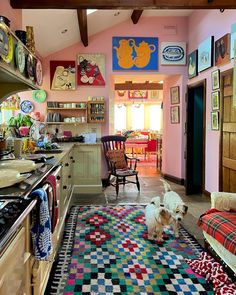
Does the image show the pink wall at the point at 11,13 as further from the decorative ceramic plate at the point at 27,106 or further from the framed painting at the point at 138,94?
the framed painting at the point at 138,94

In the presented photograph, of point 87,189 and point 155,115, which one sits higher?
point 155,115

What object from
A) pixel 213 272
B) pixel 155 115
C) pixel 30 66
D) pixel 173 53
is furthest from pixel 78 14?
pixel 155 115

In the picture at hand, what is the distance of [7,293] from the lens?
101cm

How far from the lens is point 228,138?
3846mm

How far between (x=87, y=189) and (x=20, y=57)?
3308mm

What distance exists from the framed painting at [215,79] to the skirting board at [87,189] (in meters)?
2.61

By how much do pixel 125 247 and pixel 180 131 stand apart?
139 inches

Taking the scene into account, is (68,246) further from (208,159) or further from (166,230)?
(208,159)

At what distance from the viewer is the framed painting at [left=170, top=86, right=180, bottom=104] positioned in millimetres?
5957

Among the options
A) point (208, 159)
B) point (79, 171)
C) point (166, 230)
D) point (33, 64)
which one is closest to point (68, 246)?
point (166, 230)

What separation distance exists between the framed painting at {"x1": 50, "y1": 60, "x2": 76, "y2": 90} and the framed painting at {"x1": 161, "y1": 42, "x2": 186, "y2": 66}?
72.1 inches

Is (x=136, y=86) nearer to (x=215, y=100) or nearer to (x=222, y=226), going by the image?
(x=215, y=100)

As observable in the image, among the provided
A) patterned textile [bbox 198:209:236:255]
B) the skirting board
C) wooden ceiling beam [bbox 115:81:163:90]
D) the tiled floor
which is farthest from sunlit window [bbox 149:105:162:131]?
patterned textile [bbox 198:209:236:255]

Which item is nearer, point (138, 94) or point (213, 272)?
point (213, 272)
